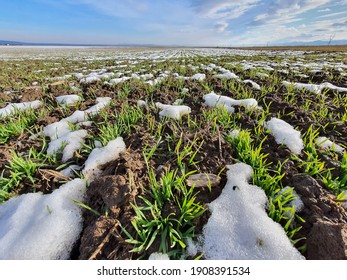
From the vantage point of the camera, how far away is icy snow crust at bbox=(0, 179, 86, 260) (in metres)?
1.23

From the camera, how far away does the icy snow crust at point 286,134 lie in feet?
6.23

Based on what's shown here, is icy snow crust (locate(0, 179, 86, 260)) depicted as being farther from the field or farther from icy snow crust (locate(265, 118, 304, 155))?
icy snow crust (locate(265, 118, 304, 155))

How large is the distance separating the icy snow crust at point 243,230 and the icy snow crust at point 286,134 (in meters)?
0.75

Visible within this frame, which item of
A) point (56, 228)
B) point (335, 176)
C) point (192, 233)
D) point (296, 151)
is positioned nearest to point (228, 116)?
point (296, 151)

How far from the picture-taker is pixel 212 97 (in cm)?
326

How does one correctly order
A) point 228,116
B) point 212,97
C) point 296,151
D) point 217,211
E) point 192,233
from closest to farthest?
1. point 192,233
2. point 217,211
3. point 296,151
4. point 228,116
5. point 212,97

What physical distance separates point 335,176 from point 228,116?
46.9 inches

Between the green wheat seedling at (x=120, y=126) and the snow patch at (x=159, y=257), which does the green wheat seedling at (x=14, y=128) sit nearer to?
the green wheat seedling at (x=120, y=126)

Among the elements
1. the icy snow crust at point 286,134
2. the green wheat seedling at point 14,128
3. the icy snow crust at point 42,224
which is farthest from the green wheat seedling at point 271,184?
the green wheat seedling at point 14,128

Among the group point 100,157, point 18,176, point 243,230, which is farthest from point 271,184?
point 18,176

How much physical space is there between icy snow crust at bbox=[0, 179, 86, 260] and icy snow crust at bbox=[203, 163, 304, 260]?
3.04ft

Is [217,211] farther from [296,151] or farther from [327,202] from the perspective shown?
[296,151]
